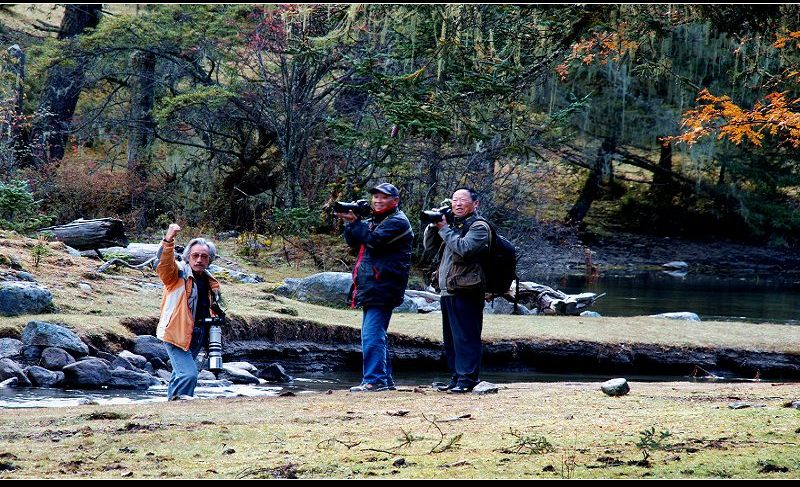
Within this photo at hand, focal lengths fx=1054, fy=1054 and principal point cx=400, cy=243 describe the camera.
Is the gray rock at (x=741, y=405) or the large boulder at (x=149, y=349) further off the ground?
the gray rock at (x=741, y=405)

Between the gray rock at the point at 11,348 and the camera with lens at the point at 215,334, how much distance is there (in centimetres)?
328

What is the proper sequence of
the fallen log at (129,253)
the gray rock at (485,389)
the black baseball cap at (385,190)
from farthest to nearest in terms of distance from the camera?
1. the fallen log at (129,253)
2. the black baseball cap at (385,190)
3. the gray rock at (485,389)

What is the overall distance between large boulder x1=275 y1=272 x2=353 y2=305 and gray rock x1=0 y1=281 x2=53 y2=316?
19.4 feet

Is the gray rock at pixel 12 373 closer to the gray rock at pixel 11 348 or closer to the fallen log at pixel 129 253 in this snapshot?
the gray rock at pixel 11 348

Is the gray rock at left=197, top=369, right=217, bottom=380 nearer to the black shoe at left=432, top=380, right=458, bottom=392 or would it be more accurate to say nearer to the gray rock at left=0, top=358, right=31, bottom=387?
the gray rock at left=0, top=358, right=31, bottom=387

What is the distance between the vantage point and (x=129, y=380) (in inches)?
457

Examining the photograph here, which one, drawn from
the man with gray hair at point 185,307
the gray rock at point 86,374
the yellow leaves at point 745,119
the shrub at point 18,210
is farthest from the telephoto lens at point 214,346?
the shrub at point 18,210

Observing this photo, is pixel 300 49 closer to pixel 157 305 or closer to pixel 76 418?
pixel 157 305

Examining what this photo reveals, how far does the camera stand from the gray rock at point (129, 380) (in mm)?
11523

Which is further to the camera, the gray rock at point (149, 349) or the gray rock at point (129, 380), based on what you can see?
the gray rock at point (149, 349)

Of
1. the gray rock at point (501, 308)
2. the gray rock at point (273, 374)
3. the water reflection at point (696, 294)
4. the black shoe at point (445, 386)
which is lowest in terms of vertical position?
the water reflection at point (696, 294)

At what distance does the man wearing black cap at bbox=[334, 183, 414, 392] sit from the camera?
10.1 m

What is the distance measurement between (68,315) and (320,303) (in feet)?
19.5

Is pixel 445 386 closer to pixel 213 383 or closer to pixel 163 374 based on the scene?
pixel 213 383
